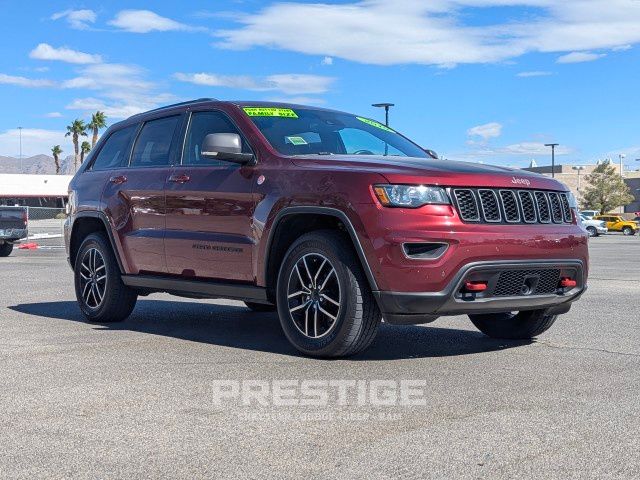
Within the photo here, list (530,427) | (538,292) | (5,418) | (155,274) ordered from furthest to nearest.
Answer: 1. (155,274)
2. (538,292)
3. (5,418)
4. (530,427)

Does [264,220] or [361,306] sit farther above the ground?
[264,220]

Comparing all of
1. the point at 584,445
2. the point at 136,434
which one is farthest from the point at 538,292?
the point at 136,434

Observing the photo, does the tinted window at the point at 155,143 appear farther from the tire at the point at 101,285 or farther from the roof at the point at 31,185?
the roof at the point at 31,185

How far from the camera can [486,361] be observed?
245 inches

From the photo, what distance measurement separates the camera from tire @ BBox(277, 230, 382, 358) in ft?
19.6

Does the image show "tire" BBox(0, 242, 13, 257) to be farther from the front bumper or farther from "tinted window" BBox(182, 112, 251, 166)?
the front bumper

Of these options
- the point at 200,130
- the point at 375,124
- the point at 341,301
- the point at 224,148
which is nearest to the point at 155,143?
the point at 200,130

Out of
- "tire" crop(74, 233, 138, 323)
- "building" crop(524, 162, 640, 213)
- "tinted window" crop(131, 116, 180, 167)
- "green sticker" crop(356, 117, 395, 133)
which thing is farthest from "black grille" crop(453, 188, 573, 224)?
"building" crop(524, 162, 640, 213)

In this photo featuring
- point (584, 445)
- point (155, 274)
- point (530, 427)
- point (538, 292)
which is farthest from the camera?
point (155, 274)

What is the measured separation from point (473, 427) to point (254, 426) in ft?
3.40

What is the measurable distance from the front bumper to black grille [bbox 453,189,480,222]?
12.3 inches

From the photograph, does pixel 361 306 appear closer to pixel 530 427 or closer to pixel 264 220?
pixel 264 220

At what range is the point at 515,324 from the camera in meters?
7.23

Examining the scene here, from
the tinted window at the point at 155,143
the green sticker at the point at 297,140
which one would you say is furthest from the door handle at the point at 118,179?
the green sticker at the point at 297,140
